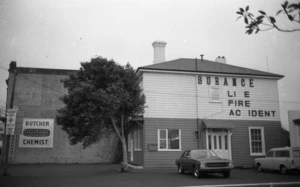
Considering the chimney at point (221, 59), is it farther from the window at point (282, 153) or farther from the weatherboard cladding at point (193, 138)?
the window at point (282, 153)

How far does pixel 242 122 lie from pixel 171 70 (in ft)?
21.5

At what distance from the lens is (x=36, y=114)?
29094mm

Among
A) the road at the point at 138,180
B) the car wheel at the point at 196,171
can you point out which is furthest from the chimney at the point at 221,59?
the car wheel at the point at 196,171

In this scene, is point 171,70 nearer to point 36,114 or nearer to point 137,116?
point 137,116

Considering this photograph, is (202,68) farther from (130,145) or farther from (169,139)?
(130,145)

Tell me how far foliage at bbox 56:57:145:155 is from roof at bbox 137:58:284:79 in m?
3.22

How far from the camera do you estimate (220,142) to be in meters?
22.9

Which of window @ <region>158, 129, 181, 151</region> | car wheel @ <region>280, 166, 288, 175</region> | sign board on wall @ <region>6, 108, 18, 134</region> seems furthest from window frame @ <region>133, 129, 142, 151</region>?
car wheel @ <region>280, 166, 288, 175</region>

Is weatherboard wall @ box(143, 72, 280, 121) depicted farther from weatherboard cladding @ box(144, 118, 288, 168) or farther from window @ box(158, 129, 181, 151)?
window @ box(158, 129, 181, 151)

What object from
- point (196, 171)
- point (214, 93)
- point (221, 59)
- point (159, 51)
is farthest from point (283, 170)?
point (159, 51)

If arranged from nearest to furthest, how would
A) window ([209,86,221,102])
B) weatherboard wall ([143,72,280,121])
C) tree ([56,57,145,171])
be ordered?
tree ([56,57,145,171])
weatherboard wall ([143,72,280,121])
window ([209,86,221,102])

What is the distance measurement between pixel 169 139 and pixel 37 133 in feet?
43.5

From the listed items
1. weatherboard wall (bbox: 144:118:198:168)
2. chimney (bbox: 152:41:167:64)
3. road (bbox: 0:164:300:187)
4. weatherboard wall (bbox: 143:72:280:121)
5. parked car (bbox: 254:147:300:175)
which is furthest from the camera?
chimney (bbox: 152:41:167:64)

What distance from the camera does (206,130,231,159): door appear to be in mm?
22625
